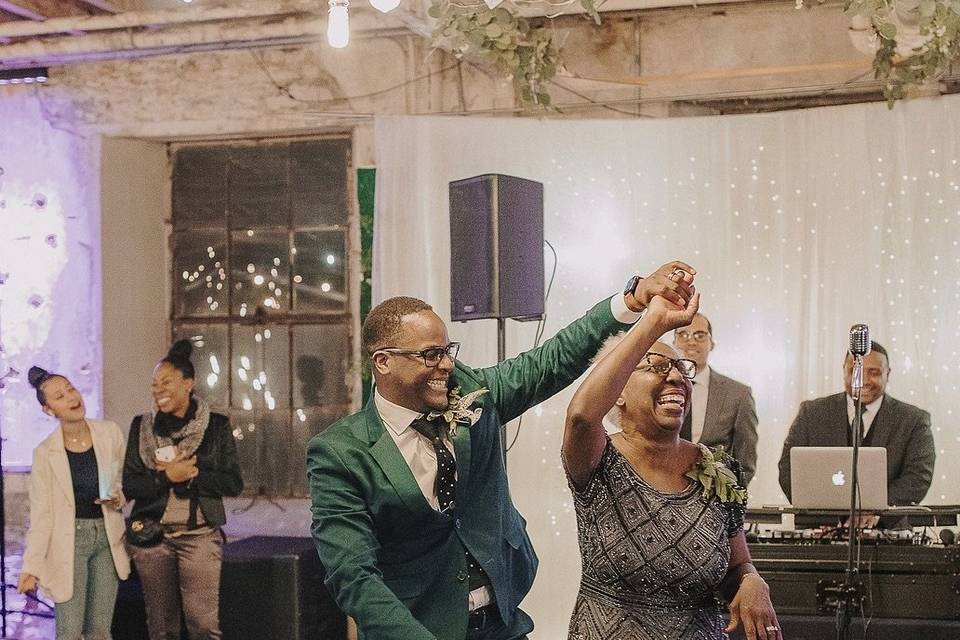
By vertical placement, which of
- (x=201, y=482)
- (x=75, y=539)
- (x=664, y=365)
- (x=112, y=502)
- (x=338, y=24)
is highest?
(x=338, y=24)

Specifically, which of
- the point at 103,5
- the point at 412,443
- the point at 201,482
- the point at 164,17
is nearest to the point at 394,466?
the point at 412,443

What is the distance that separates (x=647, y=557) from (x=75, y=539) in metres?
4.15

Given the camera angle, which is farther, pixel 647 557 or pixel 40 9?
pixel 40 9

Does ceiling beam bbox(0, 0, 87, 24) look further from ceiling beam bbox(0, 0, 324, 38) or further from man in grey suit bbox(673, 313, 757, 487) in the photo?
man in grey suit bbox(673, 313, 757, 487)

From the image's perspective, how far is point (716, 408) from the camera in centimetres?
610

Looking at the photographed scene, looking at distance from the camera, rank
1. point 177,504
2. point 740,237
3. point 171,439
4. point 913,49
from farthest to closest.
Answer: point 740,237 → point 171,439 → point 177,504 → point 913,49

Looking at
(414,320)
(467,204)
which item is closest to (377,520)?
(414,320)

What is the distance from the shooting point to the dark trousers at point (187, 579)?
595cm

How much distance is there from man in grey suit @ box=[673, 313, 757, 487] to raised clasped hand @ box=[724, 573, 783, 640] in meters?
3.09

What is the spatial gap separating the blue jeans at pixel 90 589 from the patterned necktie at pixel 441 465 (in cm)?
373

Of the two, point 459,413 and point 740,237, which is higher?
point 740,237

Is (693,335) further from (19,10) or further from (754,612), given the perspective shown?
(19,10)

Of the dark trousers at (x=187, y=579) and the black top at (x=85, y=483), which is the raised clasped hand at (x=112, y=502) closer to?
the black top at (x=85, y=483)

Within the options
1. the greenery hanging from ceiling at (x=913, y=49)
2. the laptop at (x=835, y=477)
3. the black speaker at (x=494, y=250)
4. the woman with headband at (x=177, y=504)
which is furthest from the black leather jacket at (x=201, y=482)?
the greenery hanging from ceiling at (x=913, y=49)
